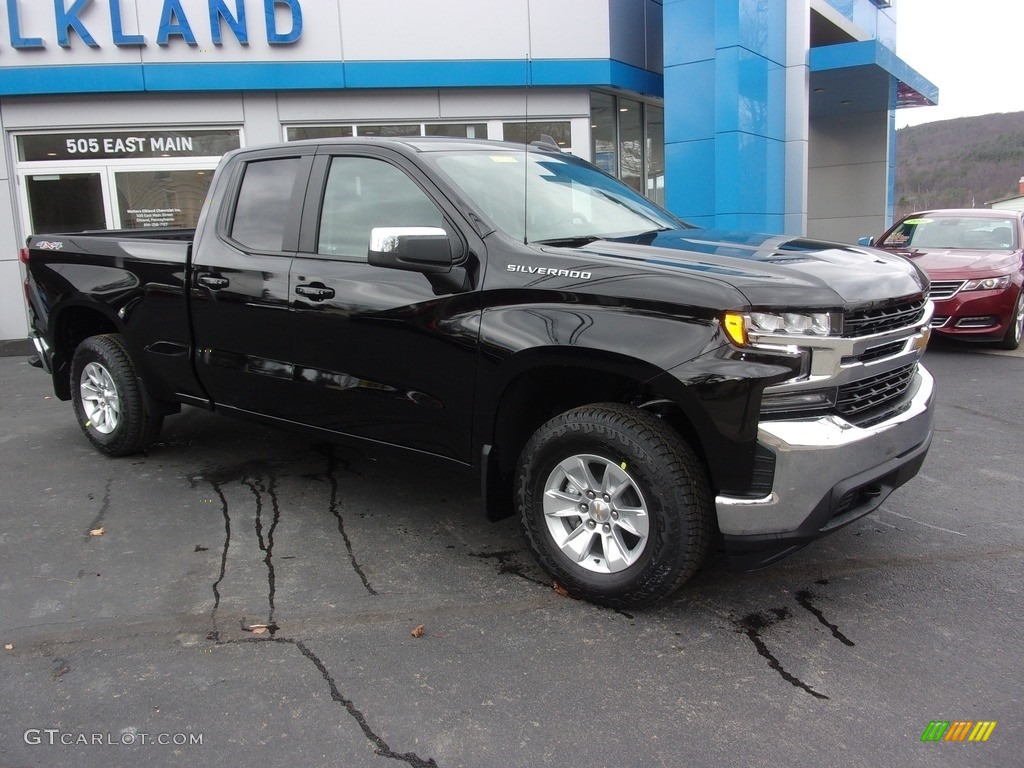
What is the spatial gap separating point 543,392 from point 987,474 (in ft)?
10.3

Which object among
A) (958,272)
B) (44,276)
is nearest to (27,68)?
(44,276)

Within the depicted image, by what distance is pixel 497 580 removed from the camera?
151 inches

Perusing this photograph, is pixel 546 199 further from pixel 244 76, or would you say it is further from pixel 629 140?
pixel 629 140

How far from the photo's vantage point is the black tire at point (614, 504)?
321cm

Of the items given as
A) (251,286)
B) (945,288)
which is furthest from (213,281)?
(945,288)

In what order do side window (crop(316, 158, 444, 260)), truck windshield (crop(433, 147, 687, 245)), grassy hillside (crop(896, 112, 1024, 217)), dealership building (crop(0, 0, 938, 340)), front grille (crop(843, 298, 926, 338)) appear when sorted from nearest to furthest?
front grille (crop(843, 298, 926, 338)) < truck windshield (crop(433, 147, 687, 245)) < side window (crop(316, 158, 444, 260)) < dealership building (crop(0, 0, 938, 340)) < grassy hillside (crop(896, 112, 1024, 217))

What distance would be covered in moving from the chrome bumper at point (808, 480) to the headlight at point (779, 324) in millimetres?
316

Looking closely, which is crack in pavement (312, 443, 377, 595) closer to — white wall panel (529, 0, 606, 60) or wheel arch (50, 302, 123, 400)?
wheel arch (50, 302, 123, 400)

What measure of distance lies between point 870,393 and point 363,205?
2.50m

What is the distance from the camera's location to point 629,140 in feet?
48.6

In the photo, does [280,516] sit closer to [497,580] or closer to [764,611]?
[497,580]

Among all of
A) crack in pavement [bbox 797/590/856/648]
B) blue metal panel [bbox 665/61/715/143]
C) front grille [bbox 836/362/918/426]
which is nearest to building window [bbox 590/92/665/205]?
blue metal panel [bbox 665/61/715/143]

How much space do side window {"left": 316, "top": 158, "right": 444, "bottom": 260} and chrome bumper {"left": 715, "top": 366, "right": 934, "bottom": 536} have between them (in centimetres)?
186

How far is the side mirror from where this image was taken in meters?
3.59
